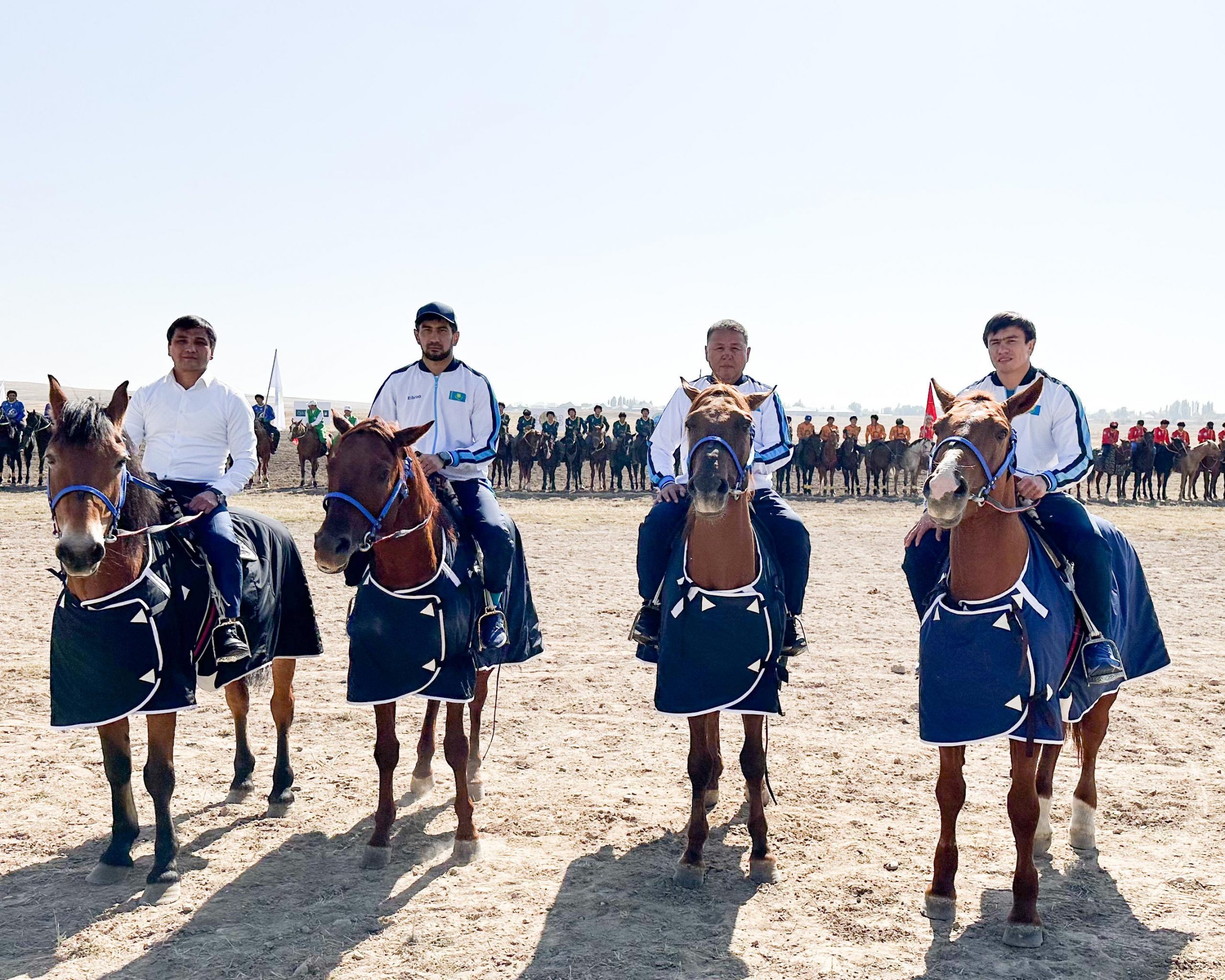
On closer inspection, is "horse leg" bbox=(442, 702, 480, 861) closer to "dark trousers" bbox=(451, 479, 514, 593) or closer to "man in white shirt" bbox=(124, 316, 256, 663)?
"dark trousers" bbox=(451, 479, 514, 593)

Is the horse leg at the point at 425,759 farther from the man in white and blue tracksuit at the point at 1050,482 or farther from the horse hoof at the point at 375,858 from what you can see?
the man in white and blue tracksuit at the point at 1050,482

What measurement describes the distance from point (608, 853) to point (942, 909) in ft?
5.38

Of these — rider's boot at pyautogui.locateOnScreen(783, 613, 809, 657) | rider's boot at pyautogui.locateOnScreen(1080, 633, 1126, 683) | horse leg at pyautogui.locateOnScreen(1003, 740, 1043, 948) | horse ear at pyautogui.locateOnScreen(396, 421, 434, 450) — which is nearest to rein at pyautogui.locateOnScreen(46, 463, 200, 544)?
horse ear at pyautogui.locateOnScreen(396, 421, 434, 450)

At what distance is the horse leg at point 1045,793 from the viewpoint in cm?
493

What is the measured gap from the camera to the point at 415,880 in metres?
4.70

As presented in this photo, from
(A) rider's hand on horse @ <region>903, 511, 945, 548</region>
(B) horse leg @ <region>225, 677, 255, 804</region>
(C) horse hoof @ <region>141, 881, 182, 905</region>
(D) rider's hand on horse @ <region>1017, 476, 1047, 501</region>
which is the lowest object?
(C) horse hoof @ <region>141, 881, 182, 905</region>

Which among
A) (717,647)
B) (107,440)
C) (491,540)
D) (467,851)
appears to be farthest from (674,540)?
(107,440)

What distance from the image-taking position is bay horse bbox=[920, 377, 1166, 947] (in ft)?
13.0

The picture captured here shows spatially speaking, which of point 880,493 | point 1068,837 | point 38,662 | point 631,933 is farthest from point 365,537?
point 880,493

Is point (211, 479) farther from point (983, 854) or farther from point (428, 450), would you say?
point (983, 854)

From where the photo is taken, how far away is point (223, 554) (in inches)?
194

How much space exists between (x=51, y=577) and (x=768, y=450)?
10.3 metres

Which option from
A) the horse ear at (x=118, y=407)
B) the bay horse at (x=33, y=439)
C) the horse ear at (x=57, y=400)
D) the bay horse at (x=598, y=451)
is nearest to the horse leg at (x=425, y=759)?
the horse ear at (x=118, y=407)

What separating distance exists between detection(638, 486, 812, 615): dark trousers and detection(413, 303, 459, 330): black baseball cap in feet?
5.51
